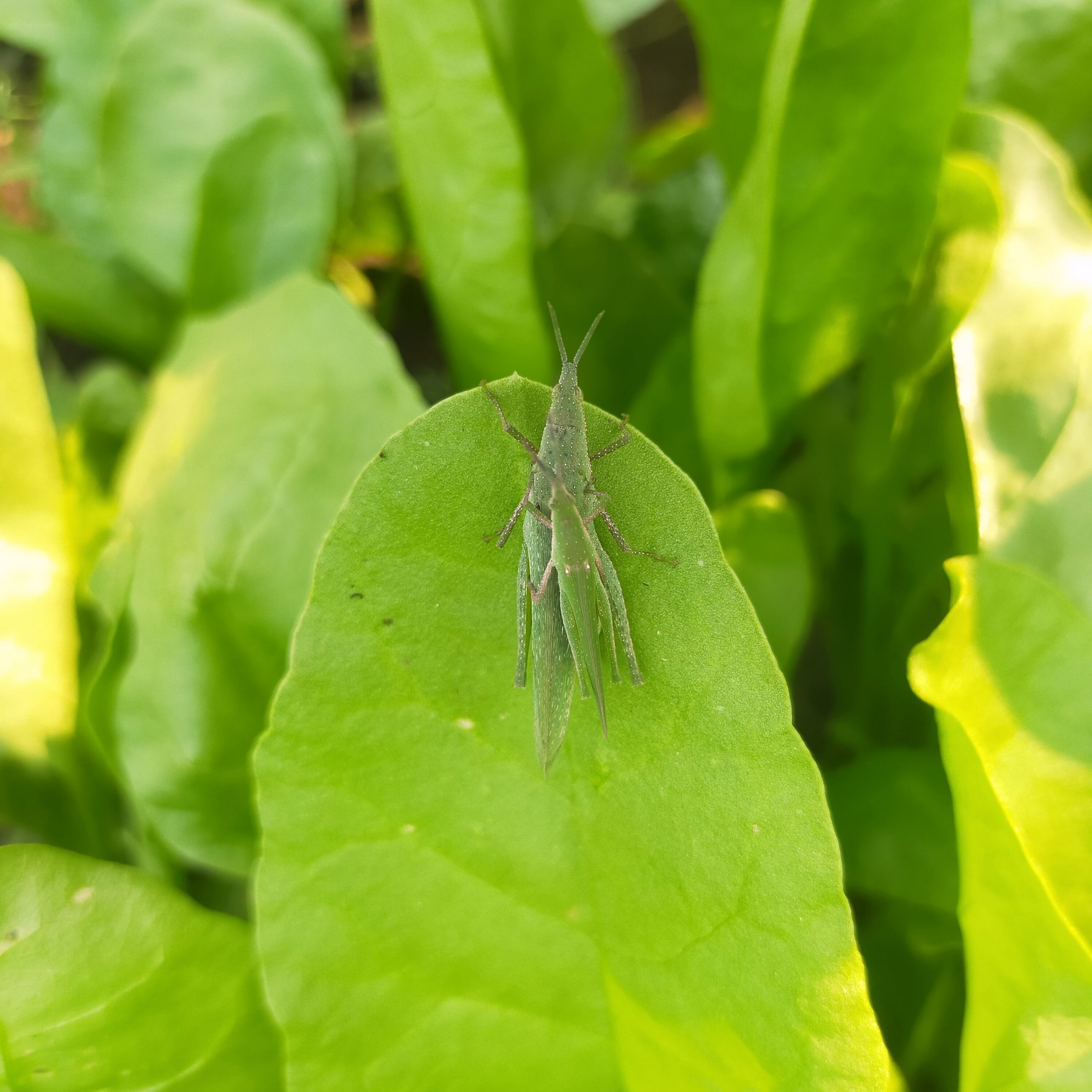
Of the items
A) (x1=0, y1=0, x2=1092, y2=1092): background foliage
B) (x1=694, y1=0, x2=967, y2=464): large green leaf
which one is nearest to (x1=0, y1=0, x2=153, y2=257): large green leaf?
(x1=0, y1=0, x2=1092, y2=1092): background foliage

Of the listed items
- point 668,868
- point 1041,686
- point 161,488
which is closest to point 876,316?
point 1041,686

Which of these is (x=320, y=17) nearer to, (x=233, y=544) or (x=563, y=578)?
(x=233, y=544)

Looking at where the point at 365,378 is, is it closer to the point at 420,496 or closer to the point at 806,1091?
the point at 420,496

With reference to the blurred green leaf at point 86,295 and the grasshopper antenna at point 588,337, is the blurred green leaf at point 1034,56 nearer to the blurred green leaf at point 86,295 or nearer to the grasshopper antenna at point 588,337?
the grasshopper antenna at point 588,337

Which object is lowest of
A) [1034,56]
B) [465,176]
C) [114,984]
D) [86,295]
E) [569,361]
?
[114,984]

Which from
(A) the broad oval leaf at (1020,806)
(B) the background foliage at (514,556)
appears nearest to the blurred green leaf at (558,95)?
(B) the background foliage at (514,556)

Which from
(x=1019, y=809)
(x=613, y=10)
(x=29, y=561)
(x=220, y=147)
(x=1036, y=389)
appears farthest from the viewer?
(x=613, y=10)

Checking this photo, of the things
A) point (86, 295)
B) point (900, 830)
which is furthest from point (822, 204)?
point (86, 295)
